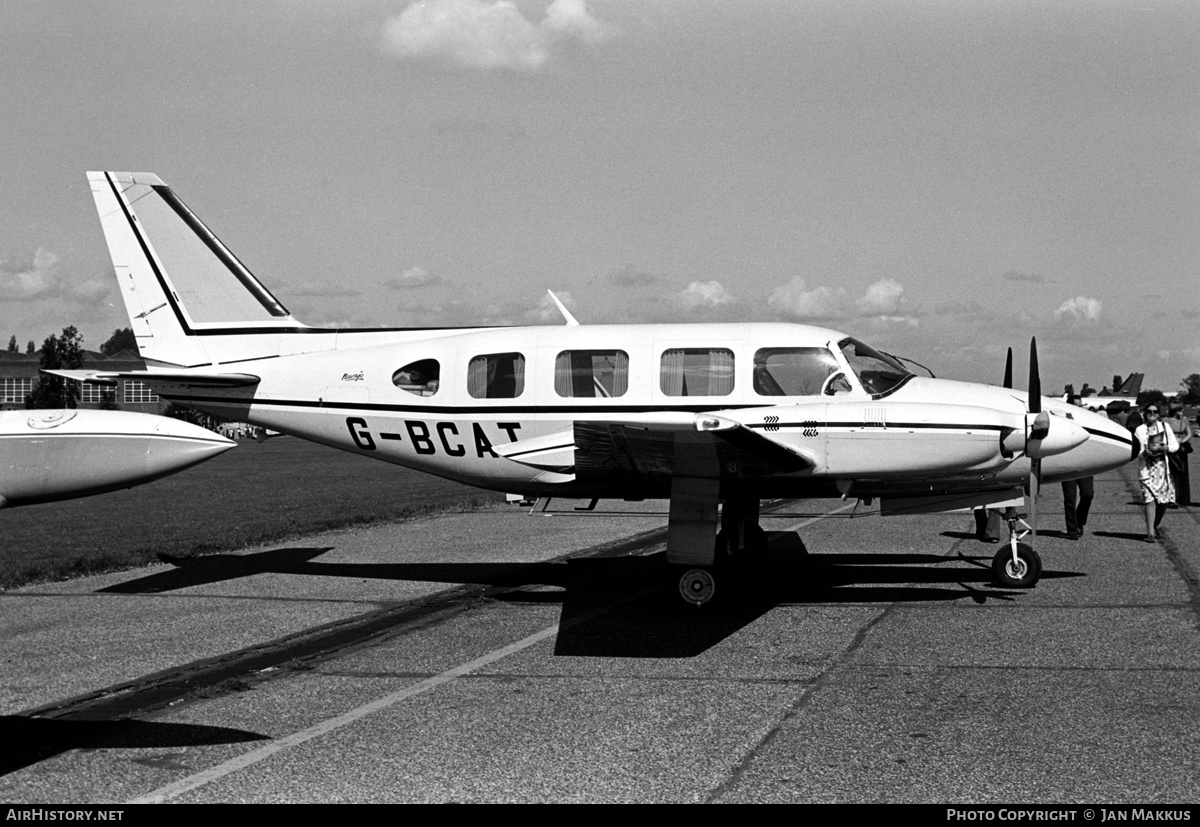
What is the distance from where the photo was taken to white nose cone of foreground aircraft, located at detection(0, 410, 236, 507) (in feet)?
22.0

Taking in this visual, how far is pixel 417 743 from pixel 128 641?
13.7ft

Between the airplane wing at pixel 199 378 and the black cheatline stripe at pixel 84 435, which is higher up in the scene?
the airplane wing at pixel 199 378

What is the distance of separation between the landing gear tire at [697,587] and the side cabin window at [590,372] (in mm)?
2293

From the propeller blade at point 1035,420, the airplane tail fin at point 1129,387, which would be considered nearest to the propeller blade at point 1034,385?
the propeller blade at point 1035,420

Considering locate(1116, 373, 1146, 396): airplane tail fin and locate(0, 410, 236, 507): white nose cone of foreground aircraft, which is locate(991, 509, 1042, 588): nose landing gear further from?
locate(1116, 373, 1146, 396): airplane tail fin

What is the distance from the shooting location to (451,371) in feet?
39.7

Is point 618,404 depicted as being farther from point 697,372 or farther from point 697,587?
point 697,587

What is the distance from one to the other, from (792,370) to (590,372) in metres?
2.11

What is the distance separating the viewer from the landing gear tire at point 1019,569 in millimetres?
11297

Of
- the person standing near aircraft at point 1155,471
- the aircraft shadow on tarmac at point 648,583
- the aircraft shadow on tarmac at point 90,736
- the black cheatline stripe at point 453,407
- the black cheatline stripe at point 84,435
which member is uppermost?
the black cheatline stripe at point 84,435

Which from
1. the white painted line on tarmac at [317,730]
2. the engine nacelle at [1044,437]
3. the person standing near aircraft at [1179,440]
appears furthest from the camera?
the person standing near aircraft at [1179,440]

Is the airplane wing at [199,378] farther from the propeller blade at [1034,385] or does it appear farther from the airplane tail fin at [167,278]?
the propeller blade at [1034,385]
